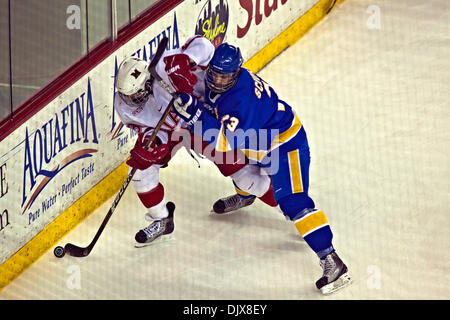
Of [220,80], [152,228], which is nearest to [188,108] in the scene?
[220,80]

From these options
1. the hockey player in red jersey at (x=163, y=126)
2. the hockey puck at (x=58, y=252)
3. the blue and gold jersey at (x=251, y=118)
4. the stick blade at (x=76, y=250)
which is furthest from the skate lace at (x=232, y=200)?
the hockey puck at (x=58, y=252)

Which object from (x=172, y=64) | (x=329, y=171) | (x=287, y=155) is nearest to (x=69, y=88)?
(x=172, y=64)

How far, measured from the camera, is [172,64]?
521 cm

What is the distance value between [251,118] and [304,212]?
0.53m

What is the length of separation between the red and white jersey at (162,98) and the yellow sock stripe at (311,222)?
0.83m

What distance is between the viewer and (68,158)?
573cm

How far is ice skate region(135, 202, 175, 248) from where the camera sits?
5652 mm

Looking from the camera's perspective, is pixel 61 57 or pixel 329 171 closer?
pixel 61 57

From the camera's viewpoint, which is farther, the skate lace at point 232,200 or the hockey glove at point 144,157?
the skate lace at point 232,200

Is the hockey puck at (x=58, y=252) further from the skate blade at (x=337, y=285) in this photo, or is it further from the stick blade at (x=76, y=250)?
the skate blade at (x=337, y=285)

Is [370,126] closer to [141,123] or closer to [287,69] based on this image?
[287,69]

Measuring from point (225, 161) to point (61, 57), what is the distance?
1.08 m

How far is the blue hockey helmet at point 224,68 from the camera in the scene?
502cm

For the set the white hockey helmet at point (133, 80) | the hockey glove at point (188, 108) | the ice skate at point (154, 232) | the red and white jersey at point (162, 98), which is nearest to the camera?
the hockey glove at point (188, 108)
